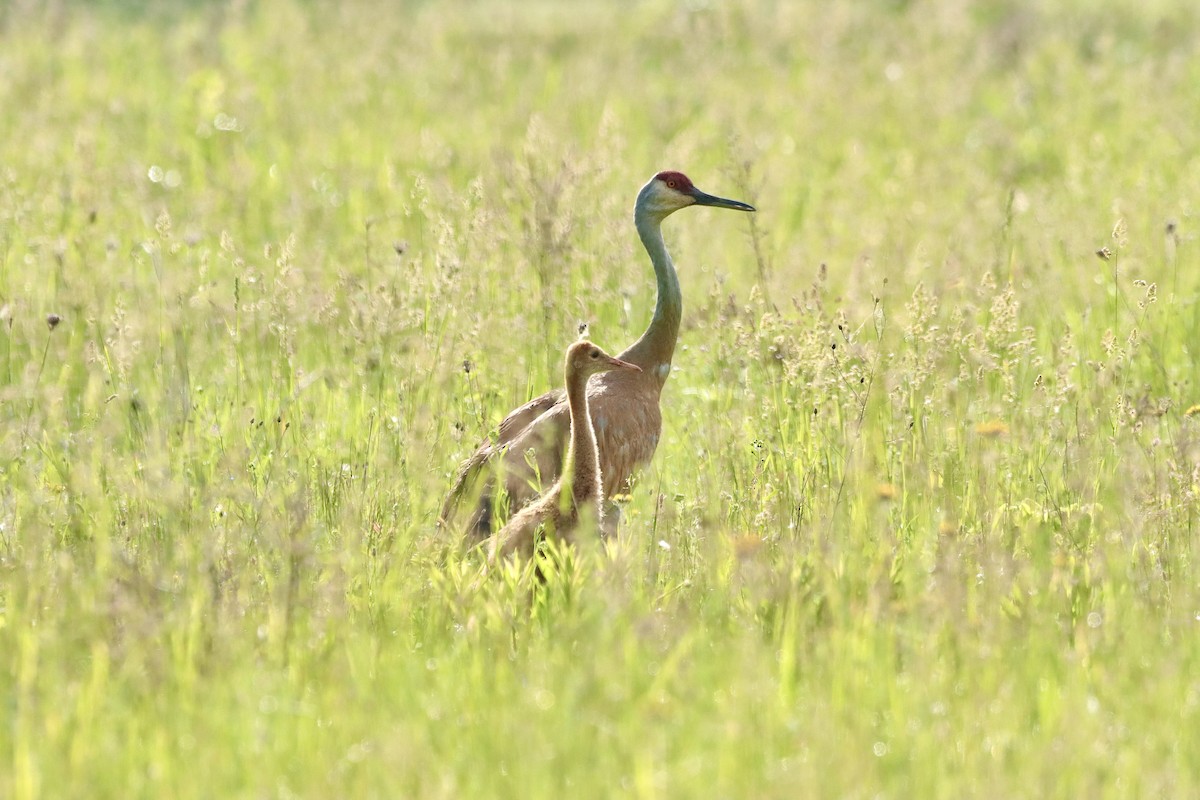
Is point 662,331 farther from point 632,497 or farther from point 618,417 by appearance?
point 632,497

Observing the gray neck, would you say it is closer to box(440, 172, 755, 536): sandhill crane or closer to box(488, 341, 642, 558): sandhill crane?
box(440, 172, 755, 536): sandhill crane

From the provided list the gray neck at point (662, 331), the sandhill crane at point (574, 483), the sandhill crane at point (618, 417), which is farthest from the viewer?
the gray neck at point (662, 331)

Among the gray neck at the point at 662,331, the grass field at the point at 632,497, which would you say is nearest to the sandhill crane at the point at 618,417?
the gray neck at the point at 662,331

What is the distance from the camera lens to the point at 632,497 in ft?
15.2

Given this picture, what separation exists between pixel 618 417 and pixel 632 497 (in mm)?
654

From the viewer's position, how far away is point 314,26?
535 inches

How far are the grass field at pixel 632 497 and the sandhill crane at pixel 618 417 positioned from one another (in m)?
0.14

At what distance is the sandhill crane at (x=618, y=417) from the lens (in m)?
4.89

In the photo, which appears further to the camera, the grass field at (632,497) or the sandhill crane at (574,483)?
the sandhill crane at (574,483)

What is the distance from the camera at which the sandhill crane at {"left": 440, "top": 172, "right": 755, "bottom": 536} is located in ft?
16.0

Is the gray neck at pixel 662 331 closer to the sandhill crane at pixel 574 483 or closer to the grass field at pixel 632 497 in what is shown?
the grass field at pixel 632 497

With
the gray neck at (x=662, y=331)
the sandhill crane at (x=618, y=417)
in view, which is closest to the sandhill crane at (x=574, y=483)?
the sandhill crane at (x=618, y=417)

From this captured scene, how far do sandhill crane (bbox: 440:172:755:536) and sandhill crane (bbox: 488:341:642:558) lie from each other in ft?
0.31

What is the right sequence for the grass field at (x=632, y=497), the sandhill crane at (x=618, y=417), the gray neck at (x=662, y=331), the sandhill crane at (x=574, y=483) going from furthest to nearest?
the gray neck at (x=662, y=331), the sandhill crane at (x=618, y=417), the sandhill crane at (x=574, y=483), the grass field at (x=632, y=497)
